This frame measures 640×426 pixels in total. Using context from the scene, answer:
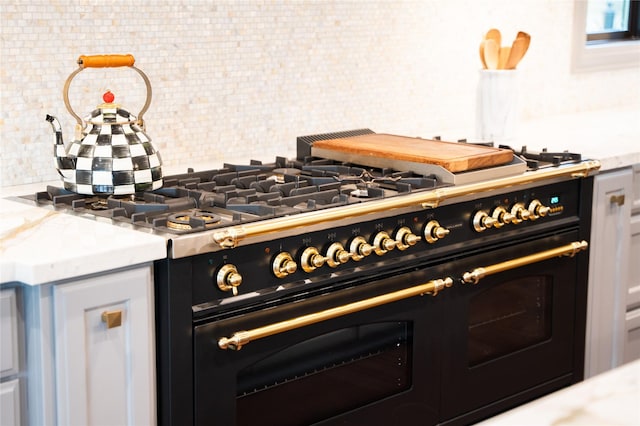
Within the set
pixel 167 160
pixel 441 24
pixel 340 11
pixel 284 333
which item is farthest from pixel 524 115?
pixel 284 333

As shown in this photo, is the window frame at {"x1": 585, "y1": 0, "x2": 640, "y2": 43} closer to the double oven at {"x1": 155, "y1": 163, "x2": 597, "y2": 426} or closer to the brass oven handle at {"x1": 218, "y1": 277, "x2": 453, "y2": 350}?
the double oven at {"x1": 155, "y1": 163, "x2": 597, "y2": 426}

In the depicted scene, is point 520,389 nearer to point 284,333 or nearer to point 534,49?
point 284,333

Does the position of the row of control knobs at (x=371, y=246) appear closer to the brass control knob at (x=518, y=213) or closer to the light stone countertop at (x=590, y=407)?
the brass control knob at (x=518, y=213)

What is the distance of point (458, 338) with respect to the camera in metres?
2.79

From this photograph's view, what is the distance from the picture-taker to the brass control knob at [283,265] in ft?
7.40

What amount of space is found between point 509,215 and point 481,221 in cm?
11

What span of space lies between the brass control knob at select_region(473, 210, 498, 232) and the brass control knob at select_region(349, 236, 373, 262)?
438 mm

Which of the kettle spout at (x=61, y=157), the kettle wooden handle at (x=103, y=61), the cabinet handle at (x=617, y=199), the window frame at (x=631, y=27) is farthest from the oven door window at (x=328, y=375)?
the window frame at (x=631, y=27)

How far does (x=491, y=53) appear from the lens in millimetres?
3527

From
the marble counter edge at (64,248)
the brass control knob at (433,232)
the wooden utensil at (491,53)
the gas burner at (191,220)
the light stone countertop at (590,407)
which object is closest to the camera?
the light stone countertop at (590,407)

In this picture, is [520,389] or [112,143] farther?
[520,389]

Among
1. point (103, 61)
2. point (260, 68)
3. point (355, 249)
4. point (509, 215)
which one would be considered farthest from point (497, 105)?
point (103, 61)

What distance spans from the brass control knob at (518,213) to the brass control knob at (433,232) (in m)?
0.32

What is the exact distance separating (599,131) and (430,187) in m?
1.40
